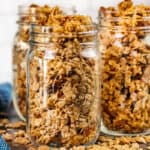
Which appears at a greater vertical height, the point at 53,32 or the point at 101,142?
the point at 53,32

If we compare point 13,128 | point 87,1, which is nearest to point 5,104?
point 13,128

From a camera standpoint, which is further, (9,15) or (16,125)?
(9,15)

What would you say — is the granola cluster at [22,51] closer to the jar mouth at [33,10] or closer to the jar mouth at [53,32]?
the jar mouth at [33,10]

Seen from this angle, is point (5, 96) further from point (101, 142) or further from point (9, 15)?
point (9, 15)

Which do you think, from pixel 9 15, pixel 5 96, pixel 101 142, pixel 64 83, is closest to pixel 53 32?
pixel 64 83

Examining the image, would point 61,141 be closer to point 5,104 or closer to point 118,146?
point 118,146

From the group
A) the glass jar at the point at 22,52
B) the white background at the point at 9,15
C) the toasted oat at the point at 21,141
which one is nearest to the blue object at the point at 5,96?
the glass jar at the point at 22,52
